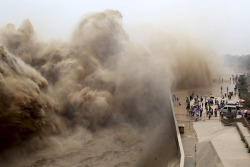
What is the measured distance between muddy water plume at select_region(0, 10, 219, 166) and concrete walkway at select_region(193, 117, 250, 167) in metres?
4.23

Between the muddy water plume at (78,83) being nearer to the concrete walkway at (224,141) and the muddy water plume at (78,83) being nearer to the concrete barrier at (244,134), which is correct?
the concrete walkway at (224,141)

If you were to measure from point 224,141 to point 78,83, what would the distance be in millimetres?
12727

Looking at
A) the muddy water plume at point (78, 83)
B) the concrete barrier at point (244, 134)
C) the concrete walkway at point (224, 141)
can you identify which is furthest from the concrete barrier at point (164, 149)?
the concrete barrier at point (244, 134)

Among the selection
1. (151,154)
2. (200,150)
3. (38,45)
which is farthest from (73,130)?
(38,45)

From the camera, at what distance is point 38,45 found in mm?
25344

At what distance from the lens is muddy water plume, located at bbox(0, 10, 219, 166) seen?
14.7 meters

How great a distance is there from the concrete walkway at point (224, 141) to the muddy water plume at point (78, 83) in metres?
4.23

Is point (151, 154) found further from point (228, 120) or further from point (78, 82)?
point (78, 82)

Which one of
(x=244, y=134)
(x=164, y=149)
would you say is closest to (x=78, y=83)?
(x=164, y=149)

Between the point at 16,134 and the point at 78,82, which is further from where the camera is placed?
the point at 78,82

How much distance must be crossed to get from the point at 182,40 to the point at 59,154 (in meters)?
30.6

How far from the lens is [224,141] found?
49.2 feet

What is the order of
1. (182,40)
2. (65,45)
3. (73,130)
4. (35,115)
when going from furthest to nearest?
(182,40)
(65,45)
(73,130)
(35,115)

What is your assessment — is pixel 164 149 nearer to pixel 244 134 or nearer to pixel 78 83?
pixel 244 134
